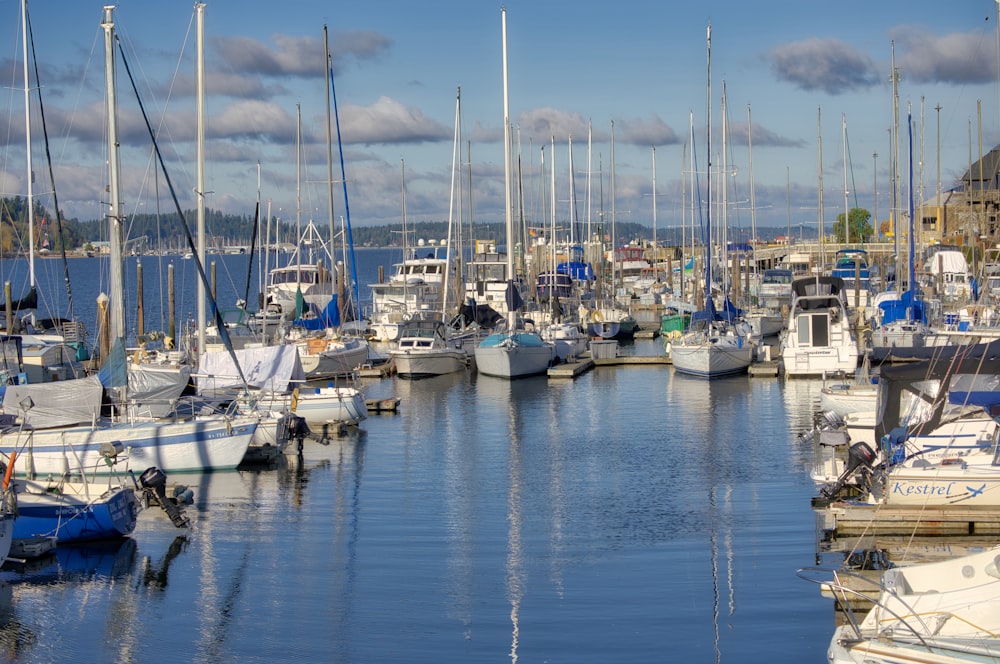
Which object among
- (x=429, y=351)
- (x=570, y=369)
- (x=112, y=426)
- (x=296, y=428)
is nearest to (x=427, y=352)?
(x=429, y=351)

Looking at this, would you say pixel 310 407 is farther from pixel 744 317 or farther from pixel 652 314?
pixel 652 314

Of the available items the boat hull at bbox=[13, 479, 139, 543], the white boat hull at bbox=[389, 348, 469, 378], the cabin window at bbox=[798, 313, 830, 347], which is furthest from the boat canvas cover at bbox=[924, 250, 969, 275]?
the boat hull at bbox=[13, 479, 139, 543]

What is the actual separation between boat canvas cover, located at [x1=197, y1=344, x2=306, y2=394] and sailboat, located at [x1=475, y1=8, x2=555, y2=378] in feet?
51.2

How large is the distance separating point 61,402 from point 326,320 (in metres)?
25.9

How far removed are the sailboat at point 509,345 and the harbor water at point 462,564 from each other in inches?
527

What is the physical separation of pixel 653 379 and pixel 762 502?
22.9 m

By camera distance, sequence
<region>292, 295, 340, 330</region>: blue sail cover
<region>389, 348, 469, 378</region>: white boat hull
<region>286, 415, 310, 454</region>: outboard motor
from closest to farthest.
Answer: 1. <region>286, 415, 310, 454</region>: outboard motor
2. <region>389, 348, 469, 378</region>: white boat hull
3. <region>292, 295, 340, 330</region>: blue sail cover

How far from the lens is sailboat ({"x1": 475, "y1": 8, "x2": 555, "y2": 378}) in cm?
4628

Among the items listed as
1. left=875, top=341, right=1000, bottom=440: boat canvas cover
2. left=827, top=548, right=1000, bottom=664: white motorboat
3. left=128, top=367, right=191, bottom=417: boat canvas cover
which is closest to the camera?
left=827, top=548, right=1000, bottom=664: white motorboat

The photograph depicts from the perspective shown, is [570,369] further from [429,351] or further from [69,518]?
[69,518]

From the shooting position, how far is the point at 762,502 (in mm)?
24000

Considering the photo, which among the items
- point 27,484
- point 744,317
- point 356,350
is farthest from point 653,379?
point 27,484

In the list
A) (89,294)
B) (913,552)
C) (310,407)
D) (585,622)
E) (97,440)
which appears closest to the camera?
(585,622)

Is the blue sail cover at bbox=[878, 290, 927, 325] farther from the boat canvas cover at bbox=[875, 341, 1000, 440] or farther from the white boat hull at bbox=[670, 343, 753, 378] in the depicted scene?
the boat canvas cover at bbox=[875, 341, 1000, 440]
